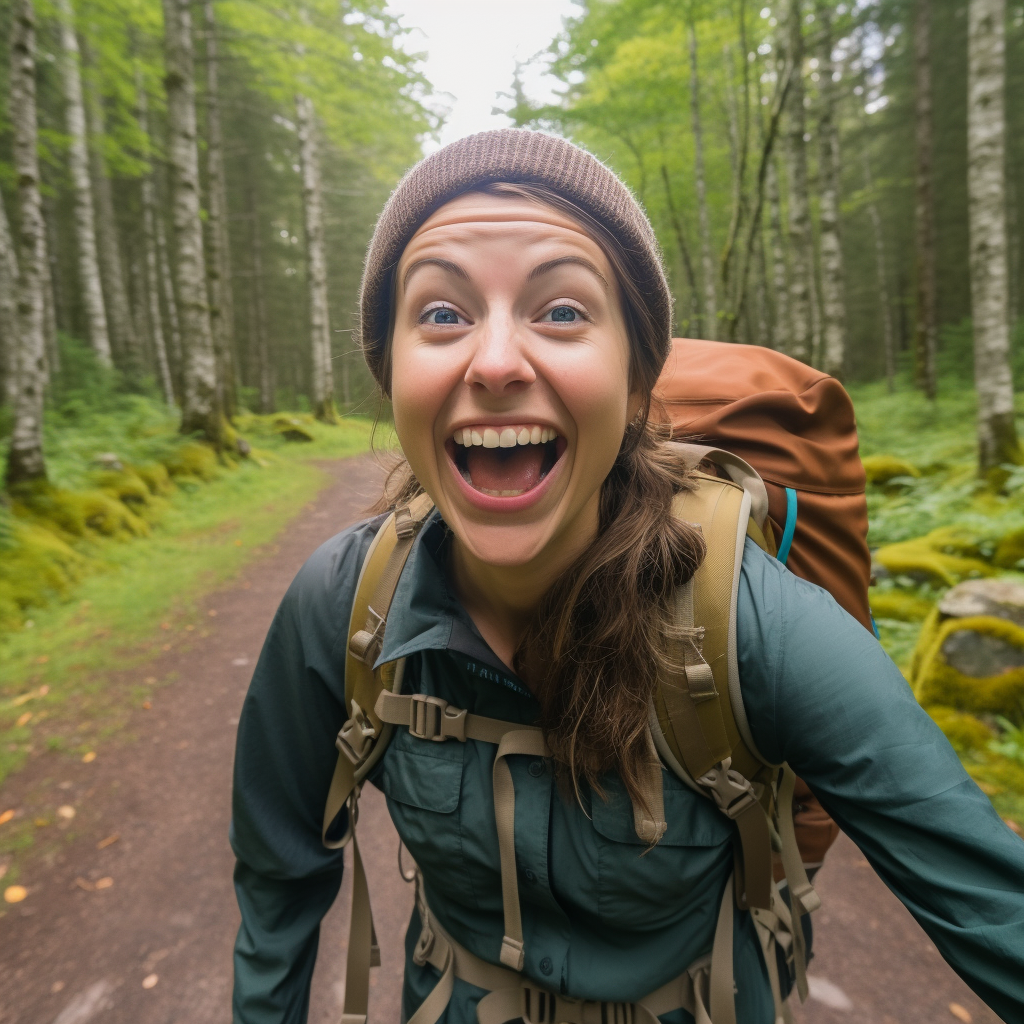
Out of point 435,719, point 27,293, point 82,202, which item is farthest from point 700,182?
point 435,719

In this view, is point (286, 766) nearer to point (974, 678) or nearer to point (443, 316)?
point (443, 316)

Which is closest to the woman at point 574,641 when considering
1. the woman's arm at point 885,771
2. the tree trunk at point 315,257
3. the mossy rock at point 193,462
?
the woman's arm at point 885,771

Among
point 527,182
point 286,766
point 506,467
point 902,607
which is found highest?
point 527,182

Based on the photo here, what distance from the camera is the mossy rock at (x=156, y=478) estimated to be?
874 centimetres

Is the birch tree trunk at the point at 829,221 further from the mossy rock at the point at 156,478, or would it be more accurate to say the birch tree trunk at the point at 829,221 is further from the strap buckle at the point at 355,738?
the strap buckle at the point at 355,738

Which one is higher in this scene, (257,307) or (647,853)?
(257,307)

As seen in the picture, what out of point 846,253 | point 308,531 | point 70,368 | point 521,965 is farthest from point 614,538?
point 846,253

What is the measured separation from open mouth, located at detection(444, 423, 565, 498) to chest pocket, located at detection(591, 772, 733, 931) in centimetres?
64

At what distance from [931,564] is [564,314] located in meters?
5.11

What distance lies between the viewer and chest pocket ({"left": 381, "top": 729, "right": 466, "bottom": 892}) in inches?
52.2

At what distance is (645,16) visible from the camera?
33.6 feet

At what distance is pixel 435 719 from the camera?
4.40 ft

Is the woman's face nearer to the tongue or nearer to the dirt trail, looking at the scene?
the tongue

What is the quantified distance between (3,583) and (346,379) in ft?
105
